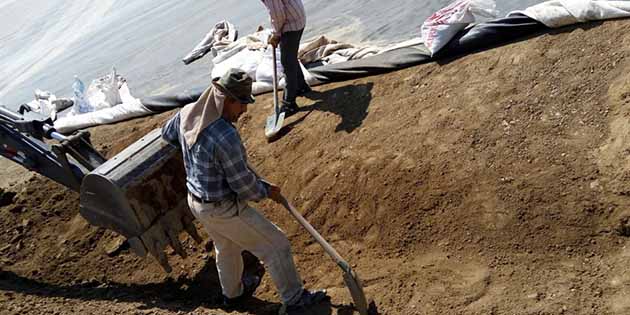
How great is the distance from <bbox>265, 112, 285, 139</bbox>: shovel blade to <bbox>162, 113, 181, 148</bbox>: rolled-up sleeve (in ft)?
6.12

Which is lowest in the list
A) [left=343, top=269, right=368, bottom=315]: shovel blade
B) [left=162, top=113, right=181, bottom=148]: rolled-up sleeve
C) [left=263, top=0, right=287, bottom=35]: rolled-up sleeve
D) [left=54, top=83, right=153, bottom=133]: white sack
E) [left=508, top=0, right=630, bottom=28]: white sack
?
[left=343, top=269, right=368, bottom=315]: shovel blade

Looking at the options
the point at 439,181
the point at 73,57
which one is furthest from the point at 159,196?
the point at 73,57

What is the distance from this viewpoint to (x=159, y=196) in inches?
159

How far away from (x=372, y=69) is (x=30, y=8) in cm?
1005

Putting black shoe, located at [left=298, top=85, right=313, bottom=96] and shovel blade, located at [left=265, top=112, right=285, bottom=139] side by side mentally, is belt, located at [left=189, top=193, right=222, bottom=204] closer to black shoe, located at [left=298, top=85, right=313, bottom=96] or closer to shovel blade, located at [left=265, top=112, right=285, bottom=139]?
Result: shovel blade, located at [left=265, top=112, right=285, bottom=139]

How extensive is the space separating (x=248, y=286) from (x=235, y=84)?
67.4 inches

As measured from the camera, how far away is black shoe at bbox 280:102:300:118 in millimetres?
5793

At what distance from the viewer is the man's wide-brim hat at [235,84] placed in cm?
304

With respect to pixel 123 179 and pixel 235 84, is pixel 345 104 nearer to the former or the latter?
pixel 123 179

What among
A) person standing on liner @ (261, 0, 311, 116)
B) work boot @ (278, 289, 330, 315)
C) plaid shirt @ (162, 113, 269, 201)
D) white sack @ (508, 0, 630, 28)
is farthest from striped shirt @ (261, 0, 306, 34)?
work boot @ (278, 289, 330, 315)

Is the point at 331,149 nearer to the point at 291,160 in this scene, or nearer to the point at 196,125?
the point at 291,160

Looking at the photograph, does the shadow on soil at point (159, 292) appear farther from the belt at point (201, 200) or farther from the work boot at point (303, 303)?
the belt at point (201, 200)

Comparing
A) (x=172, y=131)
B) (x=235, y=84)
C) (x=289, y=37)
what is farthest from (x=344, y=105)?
(x=235, y=84)

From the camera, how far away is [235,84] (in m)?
3.04
